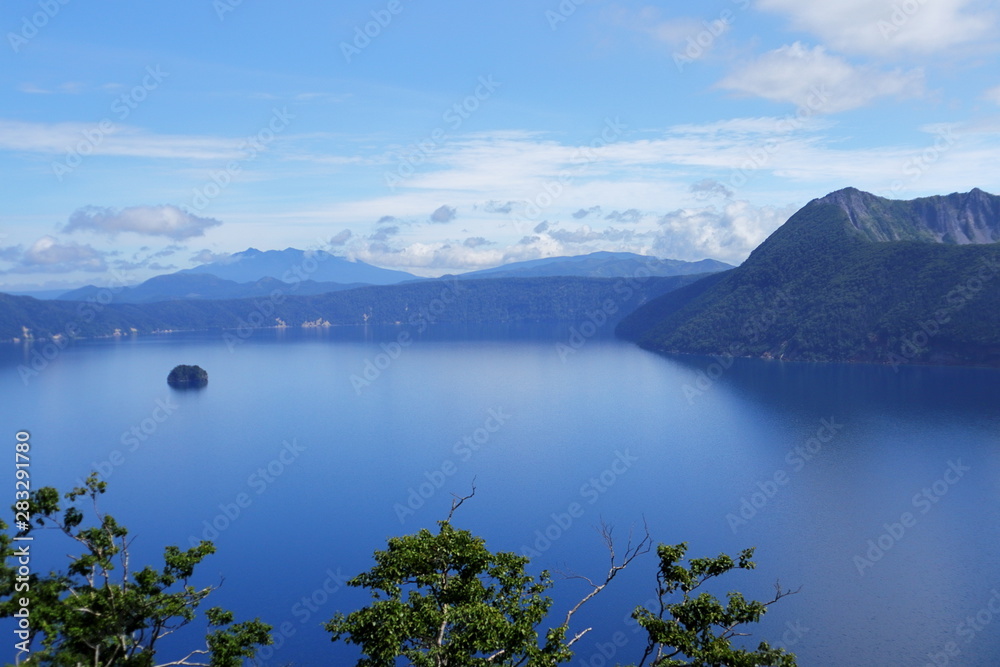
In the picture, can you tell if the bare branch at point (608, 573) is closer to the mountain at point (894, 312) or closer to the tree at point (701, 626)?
the tree at point (701, 626)

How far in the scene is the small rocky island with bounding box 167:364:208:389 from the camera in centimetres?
15900

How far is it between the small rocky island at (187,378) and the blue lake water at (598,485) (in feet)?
37.3

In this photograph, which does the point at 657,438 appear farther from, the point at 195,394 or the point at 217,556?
the point at 195,394

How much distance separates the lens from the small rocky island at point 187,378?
6260 inches

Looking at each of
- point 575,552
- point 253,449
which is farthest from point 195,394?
point 575,552

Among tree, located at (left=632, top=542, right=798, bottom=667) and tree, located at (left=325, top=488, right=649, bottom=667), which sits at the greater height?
tree, located at (left=325, top=488, right=649, bottom=667)

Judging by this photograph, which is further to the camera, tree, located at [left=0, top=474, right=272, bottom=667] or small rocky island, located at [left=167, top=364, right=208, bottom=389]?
small rocky island, located at [left=167, top=364, right=208, bottom=389]

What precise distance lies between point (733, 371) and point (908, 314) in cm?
4548

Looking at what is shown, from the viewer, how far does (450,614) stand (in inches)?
706

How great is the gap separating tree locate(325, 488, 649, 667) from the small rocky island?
155m

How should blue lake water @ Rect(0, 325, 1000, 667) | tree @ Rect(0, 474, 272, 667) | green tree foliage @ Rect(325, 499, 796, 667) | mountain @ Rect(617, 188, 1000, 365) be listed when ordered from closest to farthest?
green tree foliage @ Rect(325, 499, 796, 667), tree @ Rect(0, 474, 272, 667), blue lake water @ Rect(0, 325, 1000, 667), mountain @ Rect(617, 188, 1000, 365)

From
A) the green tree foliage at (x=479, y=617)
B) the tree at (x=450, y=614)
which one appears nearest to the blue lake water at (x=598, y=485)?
the green tree foliage at (x=479, y=617)

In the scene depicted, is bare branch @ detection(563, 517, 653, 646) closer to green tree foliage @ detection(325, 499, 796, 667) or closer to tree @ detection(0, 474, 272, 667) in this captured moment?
green tree foliage @ detection(325, 499, 796, 667)

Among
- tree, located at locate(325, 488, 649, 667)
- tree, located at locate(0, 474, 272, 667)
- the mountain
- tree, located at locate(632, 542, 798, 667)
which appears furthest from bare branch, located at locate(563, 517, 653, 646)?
the mountain
